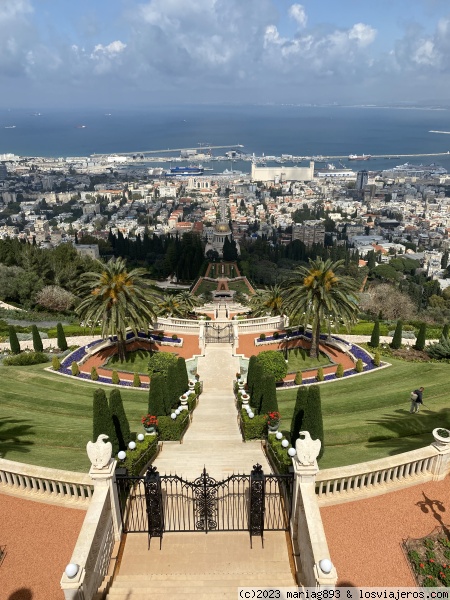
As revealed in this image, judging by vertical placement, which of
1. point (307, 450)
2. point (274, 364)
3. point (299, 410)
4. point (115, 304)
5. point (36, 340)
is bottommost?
point (36, 340)

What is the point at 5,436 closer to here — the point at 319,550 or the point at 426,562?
the point at 319,550

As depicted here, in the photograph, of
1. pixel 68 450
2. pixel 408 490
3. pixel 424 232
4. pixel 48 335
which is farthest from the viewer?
pixel 424 232

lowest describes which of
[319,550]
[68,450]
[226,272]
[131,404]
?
[226,272]

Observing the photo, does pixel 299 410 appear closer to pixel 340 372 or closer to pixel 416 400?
pixel 416 400

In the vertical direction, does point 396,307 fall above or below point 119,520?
below

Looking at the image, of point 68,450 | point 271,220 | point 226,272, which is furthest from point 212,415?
point 271,220

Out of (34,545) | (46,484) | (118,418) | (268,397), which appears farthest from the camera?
(268,397)

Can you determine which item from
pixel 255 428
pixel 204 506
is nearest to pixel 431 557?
pixel 204 506

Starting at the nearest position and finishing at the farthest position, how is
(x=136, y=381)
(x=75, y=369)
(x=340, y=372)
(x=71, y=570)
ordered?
(x=71, y=570), (x=136, y=381), (x=340, y=372), (x=75, y=369)
